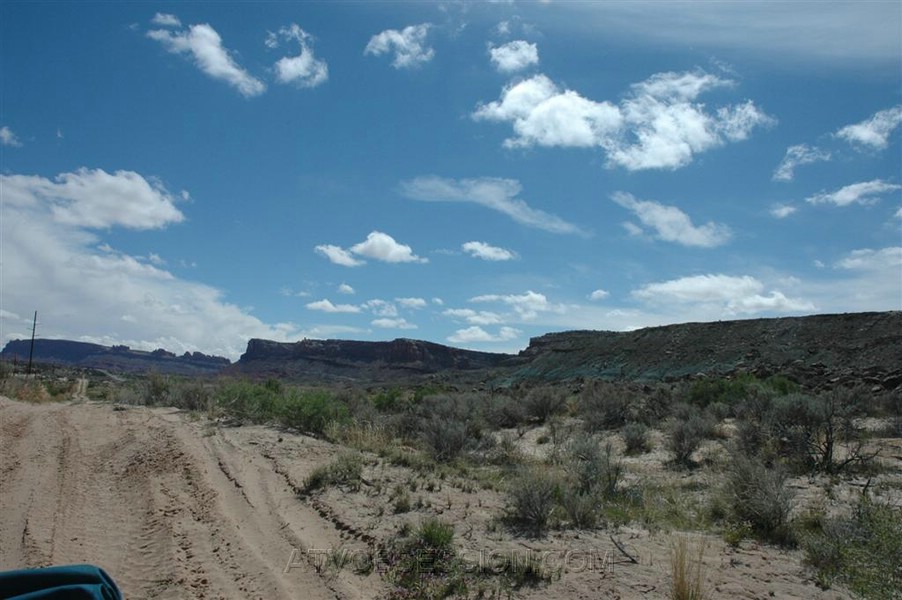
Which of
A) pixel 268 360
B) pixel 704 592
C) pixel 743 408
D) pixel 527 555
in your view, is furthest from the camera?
pixel 268 360

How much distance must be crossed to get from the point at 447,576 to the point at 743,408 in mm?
15969

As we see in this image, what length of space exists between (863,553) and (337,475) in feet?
23.2

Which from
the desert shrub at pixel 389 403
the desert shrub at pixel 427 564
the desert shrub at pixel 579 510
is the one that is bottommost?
the desert shrub at pixel 427 564

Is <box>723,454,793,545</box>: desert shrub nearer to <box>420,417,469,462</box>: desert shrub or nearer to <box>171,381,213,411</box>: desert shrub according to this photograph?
<box>420,417,469,462</box>: desert shrub

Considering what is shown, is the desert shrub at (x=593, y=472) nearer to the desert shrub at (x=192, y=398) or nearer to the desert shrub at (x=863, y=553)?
the desert shrub at (x=863, y=553)

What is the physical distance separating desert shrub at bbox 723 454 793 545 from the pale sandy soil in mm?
459

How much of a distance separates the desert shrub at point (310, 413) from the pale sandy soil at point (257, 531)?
3408mm

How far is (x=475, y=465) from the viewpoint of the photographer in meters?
13.3

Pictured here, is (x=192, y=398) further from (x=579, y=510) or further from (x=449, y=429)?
(x=579, y=510)

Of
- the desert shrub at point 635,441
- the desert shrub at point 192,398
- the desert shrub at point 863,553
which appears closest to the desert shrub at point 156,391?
the desert shrub at point 192,398

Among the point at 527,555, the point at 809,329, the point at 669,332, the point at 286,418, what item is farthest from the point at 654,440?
the point at 669,332

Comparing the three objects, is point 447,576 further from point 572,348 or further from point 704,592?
point 572,348

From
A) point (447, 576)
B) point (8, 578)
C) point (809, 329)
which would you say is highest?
point (809, 329)

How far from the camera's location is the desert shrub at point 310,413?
15492 millimetres
